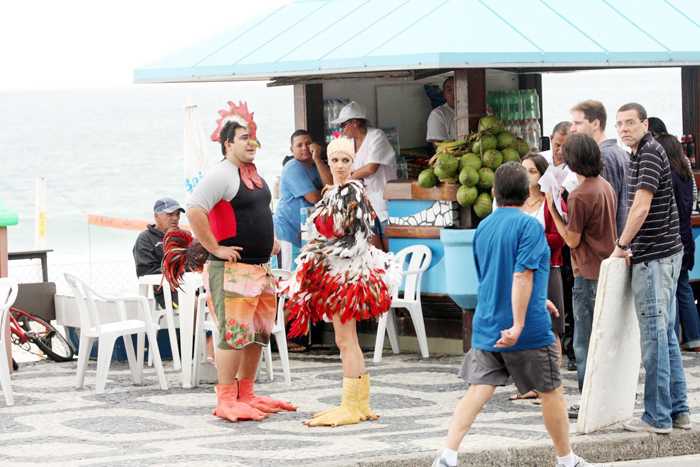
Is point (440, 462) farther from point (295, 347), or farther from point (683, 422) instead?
point (295, 347)

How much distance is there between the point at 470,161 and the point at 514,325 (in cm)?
366

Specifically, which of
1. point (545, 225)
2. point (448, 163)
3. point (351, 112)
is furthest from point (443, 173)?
point (545, 225)

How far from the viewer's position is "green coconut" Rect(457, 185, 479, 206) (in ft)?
31.4

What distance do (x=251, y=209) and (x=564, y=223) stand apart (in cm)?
207

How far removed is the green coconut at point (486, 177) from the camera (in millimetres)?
9539

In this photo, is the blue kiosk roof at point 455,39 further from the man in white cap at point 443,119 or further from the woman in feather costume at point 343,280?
the woman in feather costume at point 343,280

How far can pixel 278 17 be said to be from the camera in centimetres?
1145

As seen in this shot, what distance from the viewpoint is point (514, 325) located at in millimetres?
6125

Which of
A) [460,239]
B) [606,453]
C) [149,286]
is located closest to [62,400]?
[149,286]

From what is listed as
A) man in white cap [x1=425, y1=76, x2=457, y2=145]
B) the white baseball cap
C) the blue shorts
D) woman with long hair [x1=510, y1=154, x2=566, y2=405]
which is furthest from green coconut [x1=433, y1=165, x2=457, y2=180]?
woman with long hair [x1=510, y1=154, x2=566, y2=405]

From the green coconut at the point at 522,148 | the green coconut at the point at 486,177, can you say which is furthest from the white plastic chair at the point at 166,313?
the green coconut at the point at 522,148

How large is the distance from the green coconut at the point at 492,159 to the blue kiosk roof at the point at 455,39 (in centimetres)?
82

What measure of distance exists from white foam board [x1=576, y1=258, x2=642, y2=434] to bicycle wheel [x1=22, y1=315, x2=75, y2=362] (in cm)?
536

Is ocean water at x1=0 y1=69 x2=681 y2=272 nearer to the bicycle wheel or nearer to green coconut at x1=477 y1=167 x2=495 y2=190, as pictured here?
the bicycle wheel
